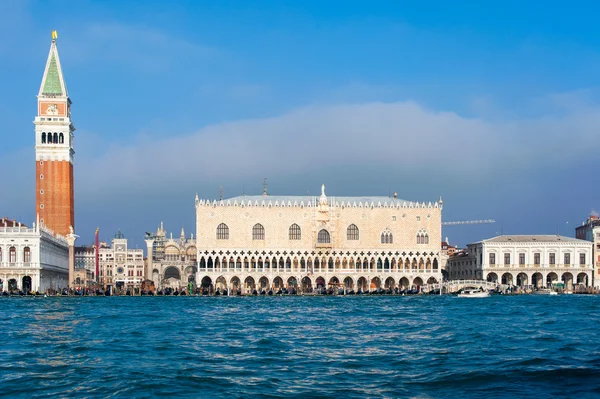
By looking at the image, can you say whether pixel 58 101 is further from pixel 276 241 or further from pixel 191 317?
pixel 191 317

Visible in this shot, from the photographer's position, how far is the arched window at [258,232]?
269 feet

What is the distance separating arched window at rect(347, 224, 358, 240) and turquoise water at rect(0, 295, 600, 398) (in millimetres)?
48023

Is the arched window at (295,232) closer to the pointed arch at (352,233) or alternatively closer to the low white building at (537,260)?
the pointed arch at (352,233)

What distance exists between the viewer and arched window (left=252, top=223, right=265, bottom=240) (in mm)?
81938

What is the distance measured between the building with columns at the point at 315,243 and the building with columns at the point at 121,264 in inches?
1526

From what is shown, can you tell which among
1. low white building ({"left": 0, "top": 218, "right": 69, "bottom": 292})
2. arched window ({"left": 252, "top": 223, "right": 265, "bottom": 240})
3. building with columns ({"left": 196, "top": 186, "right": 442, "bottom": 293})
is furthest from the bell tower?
arched window ({"left": 252, "top": 223, "right": 265, "bottom": 240})

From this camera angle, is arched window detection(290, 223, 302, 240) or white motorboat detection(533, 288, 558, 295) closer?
white motorboat detection(533, 288, 558, 295)

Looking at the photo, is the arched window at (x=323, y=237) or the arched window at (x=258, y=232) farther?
the arched window at (x=323, y=237)

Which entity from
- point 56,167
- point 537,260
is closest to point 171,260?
point 56,167

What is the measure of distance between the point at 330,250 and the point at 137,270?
4563cm

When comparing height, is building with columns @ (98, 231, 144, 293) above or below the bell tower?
below

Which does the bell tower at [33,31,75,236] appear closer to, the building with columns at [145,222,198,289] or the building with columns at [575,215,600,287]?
the building with columns at [145,222,198,289]

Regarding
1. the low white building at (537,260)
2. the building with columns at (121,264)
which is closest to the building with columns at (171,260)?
the building with columns at (121,264)

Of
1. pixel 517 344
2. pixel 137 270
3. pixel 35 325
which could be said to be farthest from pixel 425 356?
pixel 137 270
